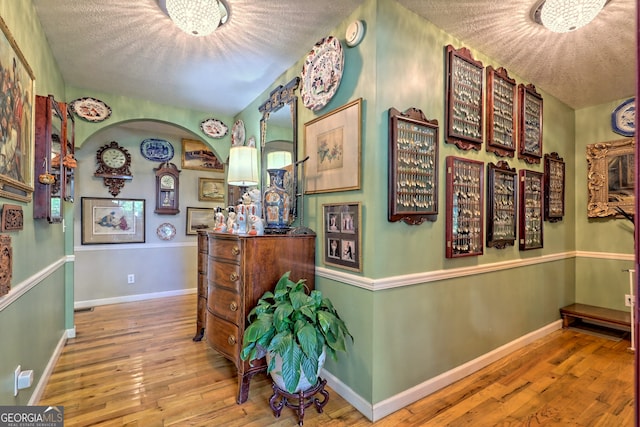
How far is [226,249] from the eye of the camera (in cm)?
210

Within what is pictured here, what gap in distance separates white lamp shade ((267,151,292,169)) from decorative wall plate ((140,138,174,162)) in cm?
236

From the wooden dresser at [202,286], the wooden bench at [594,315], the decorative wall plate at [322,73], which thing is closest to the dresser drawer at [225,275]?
the wooden dresser at [202,286]

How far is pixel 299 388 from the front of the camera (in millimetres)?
1753

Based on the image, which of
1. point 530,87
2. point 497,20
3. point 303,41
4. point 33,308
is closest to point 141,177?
point 33,308

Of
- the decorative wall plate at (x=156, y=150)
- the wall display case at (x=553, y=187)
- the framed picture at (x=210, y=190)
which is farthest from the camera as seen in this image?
the framed picture at (x=210, y=190)

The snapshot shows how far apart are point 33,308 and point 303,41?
2414 mm

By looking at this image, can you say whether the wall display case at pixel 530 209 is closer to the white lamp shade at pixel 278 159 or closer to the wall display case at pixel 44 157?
the white lamp shade at pixel 278 159

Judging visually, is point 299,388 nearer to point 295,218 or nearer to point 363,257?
point 363,257

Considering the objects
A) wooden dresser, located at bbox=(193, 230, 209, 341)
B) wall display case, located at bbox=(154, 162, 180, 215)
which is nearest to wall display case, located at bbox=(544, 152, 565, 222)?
wooden dresser, located at bbox=(193, 230, 209, 341)

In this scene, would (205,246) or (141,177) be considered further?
(141,177)

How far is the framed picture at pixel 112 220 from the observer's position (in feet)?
13.1

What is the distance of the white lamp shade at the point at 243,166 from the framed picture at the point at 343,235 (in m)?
0.87

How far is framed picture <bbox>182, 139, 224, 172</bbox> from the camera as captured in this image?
4.63 m

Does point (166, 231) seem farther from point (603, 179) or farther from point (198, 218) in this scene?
point (603, 179)
